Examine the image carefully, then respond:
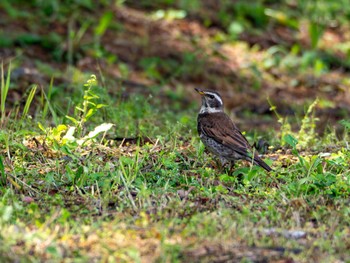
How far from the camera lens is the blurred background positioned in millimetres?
12391

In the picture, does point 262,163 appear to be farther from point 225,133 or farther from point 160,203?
point 160,203

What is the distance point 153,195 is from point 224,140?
5.69 ft

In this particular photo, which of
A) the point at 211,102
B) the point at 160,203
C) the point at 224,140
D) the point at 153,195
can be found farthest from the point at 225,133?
the point at 160,203

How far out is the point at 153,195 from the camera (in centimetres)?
671

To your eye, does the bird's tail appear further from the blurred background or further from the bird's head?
the blurred background

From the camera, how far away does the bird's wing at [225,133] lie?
26.4ft

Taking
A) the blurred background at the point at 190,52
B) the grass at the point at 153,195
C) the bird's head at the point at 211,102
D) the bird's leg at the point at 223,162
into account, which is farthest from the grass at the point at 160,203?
the blurred background at the point at 190,52

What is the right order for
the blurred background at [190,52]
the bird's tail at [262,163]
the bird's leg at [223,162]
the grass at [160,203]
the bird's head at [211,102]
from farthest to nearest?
1. the blurred background at [190,52]
2. the bird's head at [211,102]
3. the bird's leg at [223,162]
4. the bird's tail at [262,163]
5. the grass at [160,203]

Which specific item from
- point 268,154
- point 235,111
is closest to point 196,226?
point 268,154

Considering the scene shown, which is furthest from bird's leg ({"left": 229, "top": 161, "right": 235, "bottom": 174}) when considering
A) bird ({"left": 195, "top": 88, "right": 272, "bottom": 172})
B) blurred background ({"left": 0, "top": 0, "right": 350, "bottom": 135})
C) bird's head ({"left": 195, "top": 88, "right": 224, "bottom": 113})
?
blurred background ({"left": 0, "top": 0, "right": 350, "bottom": 135})

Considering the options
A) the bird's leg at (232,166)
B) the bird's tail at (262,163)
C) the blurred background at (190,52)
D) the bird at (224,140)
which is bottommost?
the blurred background at (190,52)

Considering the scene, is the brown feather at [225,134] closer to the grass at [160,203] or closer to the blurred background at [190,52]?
the grass at [160,203]

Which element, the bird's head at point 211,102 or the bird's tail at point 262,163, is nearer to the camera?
the bird's tail at point 262,163

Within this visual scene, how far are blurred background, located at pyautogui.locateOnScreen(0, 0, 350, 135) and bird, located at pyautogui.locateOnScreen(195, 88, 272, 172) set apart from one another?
6.49 feet
